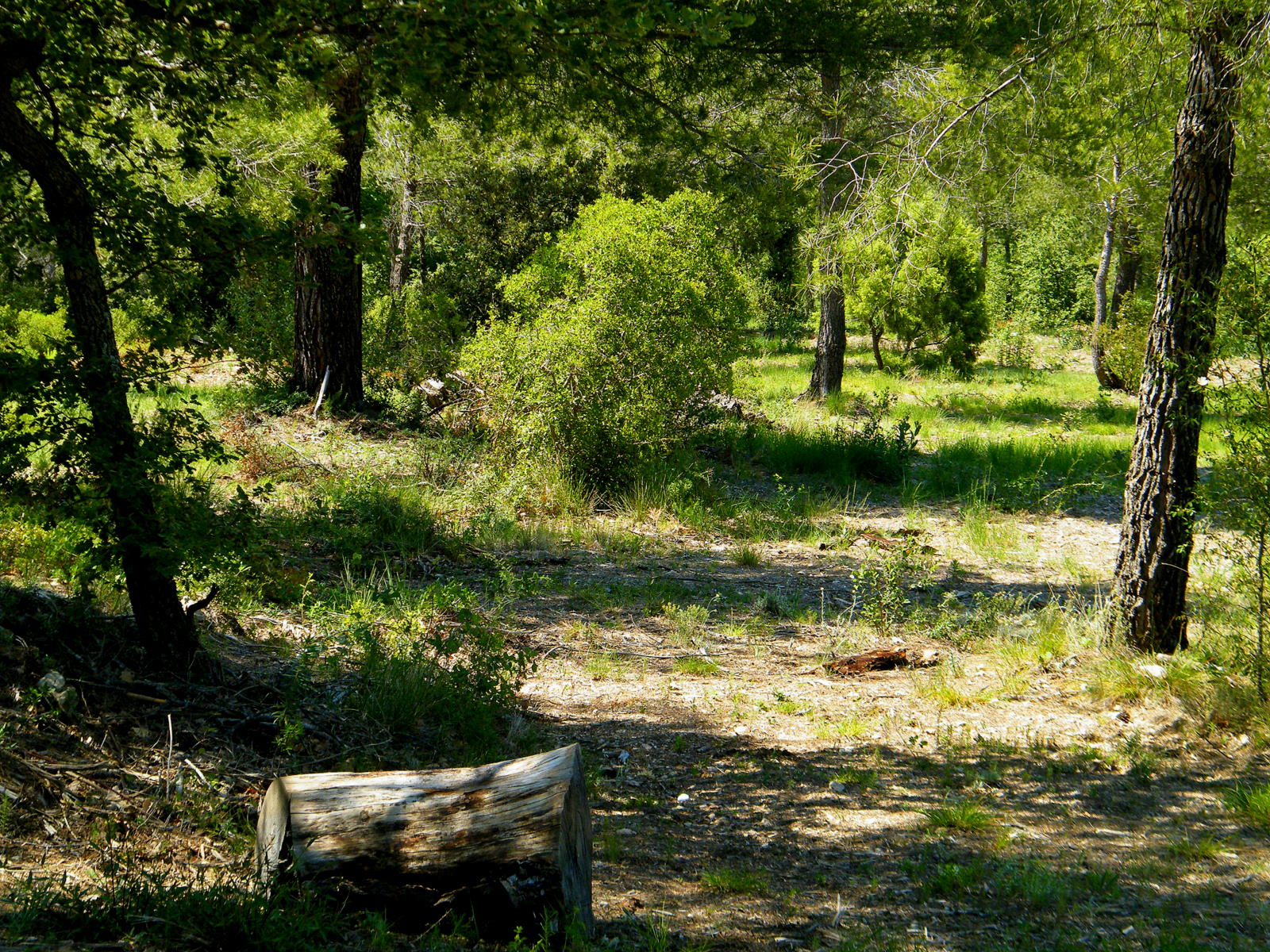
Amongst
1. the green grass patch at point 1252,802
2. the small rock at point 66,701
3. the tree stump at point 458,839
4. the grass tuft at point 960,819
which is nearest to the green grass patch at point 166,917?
the tree stump at point 458,839

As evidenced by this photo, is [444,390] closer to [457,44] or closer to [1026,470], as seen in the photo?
[1026,470]

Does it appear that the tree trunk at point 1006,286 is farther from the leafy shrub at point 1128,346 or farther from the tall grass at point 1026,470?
the tall grass at point 1026,470

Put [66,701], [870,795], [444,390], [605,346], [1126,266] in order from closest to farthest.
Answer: [66,701]
[870,795]
[605,346]
[444,390]
[1126,266]

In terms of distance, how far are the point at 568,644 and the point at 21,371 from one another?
3558 millimetres

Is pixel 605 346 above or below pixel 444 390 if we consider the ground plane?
→ above

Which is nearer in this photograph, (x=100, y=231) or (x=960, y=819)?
(x=100, y=231)

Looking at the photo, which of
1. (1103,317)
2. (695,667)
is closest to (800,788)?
(695,667)

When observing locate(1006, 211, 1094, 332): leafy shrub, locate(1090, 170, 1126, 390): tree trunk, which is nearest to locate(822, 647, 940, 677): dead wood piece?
locate(1090, 170, 1126, 390): tree trunk

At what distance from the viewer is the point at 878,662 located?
5.88 metres

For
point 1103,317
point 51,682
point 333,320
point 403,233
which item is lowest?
point 51,682

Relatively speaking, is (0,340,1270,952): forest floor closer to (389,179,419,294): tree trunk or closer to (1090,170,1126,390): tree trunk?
(1090,170,1126,390): tree trunk

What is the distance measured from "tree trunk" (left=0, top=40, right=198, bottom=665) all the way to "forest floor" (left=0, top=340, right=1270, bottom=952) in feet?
2.05

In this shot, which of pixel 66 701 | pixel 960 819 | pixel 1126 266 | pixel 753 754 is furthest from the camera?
pixel 1126 266

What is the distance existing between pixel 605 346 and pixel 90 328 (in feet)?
19.3
